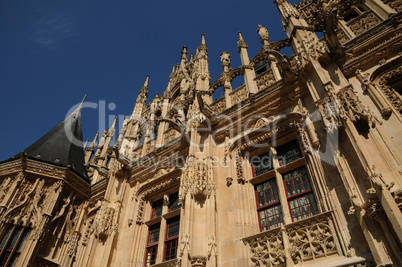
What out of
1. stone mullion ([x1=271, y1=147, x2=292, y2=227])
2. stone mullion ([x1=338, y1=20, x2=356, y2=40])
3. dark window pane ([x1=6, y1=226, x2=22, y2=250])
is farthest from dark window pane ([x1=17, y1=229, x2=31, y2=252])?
stone mullion ([x1=338, y1=20, x2=356, y2=40])

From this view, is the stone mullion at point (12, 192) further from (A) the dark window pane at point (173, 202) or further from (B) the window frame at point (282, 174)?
(B) the window frame at point (282, 174)

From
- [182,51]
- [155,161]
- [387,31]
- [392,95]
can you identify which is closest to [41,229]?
[155,161]

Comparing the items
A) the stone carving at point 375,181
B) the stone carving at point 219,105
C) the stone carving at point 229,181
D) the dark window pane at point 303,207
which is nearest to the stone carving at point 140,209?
the stone carving at point 229,181

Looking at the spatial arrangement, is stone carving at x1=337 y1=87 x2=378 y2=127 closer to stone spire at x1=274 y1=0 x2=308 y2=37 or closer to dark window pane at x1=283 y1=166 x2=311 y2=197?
dark window pane at x1=283 y1=166 x2=311 y2=197

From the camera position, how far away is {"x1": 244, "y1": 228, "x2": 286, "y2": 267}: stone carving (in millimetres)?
5793

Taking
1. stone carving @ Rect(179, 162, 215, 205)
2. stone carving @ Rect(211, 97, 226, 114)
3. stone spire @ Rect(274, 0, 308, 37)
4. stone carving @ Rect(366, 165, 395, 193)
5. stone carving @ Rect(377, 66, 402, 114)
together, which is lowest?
stone carving @ Rect(366, 165, 395, 193)

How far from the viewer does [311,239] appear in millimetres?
5609

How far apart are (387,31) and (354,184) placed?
4.78 meters

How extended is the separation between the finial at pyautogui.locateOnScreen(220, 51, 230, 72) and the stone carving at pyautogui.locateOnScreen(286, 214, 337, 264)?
781cm

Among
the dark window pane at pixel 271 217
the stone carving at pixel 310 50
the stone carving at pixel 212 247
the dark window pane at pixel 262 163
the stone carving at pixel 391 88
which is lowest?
the stone carving at pixel 212 247

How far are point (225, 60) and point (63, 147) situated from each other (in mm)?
10238

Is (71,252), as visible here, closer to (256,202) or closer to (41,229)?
(41,229)

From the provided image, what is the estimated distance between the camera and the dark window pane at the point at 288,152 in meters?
7.64

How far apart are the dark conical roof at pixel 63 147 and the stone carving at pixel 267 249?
33.0 ft
